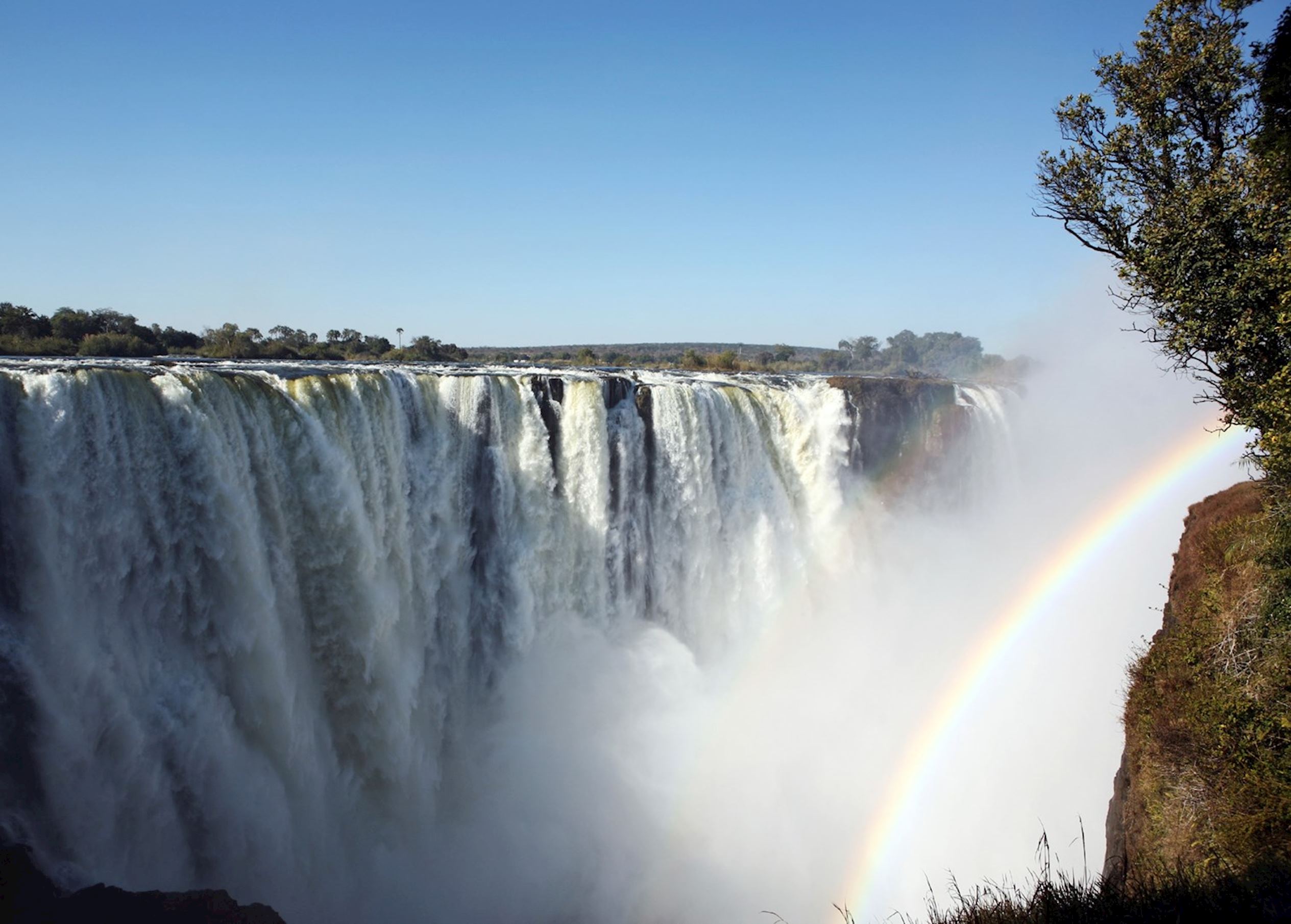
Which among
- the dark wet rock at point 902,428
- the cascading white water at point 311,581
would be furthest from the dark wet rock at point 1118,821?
the dark wet rock at point 902,428

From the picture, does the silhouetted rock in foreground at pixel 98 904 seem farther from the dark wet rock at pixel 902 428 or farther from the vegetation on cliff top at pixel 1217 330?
the dark wet rock at pixel 902 428

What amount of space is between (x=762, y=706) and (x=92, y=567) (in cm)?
1365

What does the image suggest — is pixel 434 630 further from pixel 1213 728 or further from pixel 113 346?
pixel 113 346

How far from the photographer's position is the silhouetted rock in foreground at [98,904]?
22.1 ft

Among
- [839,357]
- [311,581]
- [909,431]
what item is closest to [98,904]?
[311,581]

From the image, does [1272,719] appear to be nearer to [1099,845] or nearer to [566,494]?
[1099,845]

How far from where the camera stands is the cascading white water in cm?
833

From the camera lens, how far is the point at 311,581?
460 inches

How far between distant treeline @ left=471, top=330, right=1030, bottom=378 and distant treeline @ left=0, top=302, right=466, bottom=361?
16.5 metres

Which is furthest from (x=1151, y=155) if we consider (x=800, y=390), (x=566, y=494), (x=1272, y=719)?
(x=800, y=390)

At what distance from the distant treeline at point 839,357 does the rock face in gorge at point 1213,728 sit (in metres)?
33.6

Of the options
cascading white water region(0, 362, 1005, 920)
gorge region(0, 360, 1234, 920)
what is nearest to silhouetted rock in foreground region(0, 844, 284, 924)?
gorge region(0, 360, 1234, 920)

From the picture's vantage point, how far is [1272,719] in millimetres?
6859

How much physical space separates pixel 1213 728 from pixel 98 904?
1102 cm
